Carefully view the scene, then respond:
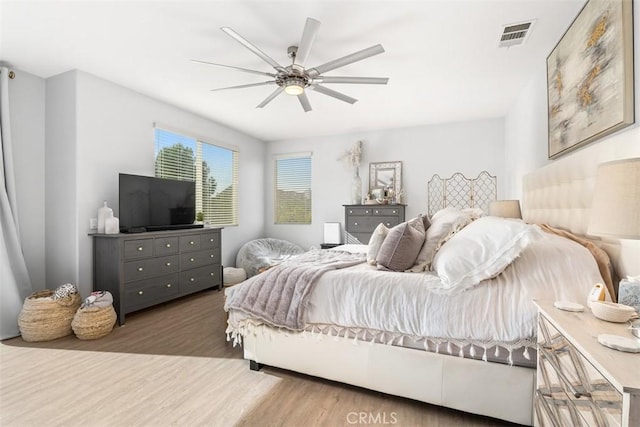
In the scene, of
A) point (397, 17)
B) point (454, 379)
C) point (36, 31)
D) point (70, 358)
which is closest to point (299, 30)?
point (397, 17)

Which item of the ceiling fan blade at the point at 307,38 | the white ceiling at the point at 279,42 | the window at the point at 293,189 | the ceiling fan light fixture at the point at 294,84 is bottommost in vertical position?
the window at the point at 293,189

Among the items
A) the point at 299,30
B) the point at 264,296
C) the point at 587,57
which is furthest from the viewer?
the point at 299,30

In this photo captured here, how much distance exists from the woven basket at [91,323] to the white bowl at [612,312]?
3.49 meters

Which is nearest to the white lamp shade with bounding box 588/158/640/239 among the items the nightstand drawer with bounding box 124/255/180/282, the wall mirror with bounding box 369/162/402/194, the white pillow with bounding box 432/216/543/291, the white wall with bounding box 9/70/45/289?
the white pillow with bounding box 432/216/543/291

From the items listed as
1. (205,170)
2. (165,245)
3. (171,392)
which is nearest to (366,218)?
(205,170)

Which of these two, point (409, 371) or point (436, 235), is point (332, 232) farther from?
point (409, 371)

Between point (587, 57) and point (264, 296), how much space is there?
255 cm

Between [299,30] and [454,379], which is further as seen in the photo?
[299,30]

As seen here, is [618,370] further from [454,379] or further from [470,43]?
[470,43]

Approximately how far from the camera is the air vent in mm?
2301

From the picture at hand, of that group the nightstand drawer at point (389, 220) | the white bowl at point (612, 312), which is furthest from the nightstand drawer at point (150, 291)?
the white bowl at point (612, 312)

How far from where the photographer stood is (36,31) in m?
2.42

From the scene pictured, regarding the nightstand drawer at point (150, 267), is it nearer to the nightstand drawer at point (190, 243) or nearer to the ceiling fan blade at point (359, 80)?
the nightstand drawer at point (190, 243)

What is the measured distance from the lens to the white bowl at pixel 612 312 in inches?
43.7
